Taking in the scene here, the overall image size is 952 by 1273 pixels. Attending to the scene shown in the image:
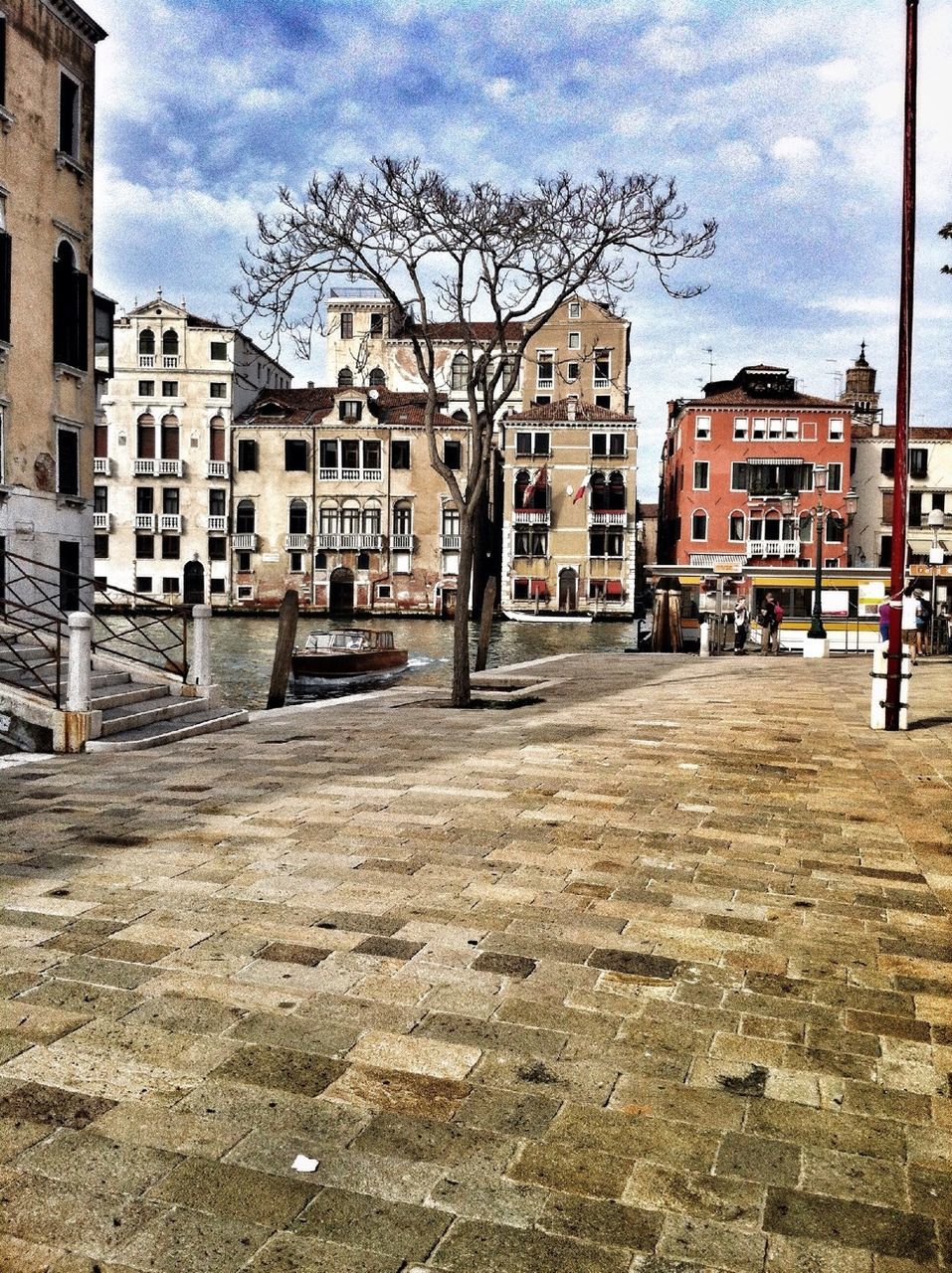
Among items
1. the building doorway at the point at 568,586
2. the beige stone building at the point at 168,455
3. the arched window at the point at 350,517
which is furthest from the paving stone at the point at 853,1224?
the beige stone building at the point at 168,455

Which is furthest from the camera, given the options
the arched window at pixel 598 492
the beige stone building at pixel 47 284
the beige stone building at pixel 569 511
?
the arched window at pixel 598 492

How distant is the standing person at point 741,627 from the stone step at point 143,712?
2118 cm

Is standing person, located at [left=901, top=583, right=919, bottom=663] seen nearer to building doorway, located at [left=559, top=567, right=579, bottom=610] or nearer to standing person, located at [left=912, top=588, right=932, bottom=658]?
standing person, located at [left=912, top=588, right=932, bottom=658]

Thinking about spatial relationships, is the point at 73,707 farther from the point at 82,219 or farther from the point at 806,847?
the point at 82,219

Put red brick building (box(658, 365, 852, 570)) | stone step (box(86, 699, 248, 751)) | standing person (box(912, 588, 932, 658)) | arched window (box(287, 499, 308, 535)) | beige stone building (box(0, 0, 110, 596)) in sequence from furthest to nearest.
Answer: arched window (box(287, 499, 308, 535)), red brick building (box(658, 365, 852, 570)), standing person (box(912, 588, 932, 658)), beige stone building (box(0, 0, 110, 596)), stone step (box(86, 699, 248, 751))

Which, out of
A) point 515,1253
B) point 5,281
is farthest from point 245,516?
point 515,1253

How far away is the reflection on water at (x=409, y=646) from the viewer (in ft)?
89.5

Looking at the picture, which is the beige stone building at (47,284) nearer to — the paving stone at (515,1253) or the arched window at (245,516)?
the paving stone at (515,1253)

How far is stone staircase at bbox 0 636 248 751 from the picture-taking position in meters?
10.0

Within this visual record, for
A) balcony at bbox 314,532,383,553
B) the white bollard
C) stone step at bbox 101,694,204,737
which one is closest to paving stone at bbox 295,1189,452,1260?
stone step at bbox 101,694,204,737

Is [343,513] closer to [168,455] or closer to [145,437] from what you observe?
[168,455]

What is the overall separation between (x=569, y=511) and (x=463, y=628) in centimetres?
4354

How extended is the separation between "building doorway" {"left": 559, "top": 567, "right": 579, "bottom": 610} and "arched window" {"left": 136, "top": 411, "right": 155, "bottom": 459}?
22797 millimetres

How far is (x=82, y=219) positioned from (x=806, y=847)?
659 inches
